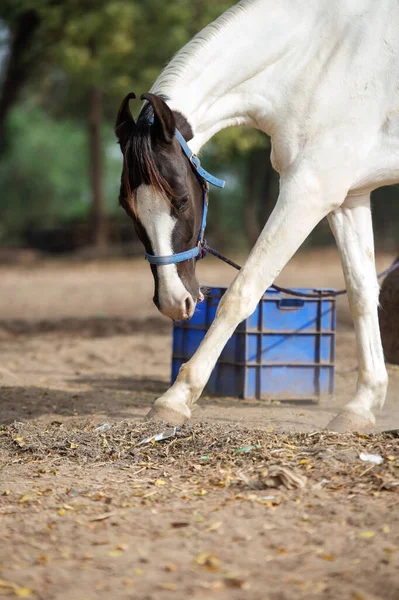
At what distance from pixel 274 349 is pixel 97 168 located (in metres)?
17.4

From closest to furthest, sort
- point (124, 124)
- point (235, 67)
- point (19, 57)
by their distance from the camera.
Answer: point (124, 124) < point (235, 67) < point (19, 57)

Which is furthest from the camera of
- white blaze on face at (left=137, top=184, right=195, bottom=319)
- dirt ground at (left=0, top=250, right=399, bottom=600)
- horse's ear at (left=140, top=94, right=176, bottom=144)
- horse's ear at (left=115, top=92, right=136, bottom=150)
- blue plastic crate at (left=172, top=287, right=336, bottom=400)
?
blue plastic crate at (left=172, top=287, right=336, bottom=400)

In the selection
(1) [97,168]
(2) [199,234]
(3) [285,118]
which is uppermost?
(1) [97,168]

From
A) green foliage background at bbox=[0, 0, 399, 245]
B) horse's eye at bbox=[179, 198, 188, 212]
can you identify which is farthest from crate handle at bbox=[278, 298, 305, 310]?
green foliage background at bbox=[0, 0, 399, 245]

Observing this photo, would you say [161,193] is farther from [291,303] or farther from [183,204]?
[291,303]

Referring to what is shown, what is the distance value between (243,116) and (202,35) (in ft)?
1.59

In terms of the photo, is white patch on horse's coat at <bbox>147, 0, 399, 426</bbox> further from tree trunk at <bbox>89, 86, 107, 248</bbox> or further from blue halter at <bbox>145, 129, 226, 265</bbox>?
tree trunk at <bbox>89, 86, 107, 248</bbox>

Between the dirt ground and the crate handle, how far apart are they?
2.38 feet

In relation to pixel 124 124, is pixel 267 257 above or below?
below

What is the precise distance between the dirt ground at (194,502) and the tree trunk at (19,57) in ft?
48.0

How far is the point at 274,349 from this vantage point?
6090 millimetres

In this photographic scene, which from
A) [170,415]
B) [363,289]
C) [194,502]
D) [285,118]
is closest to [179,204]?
[285,118]

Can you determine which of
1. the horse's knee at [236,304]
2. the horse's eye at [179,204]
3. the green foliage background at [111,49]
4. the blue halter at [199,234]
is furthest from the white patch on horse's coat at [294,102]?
the green foliage background at [111,49]

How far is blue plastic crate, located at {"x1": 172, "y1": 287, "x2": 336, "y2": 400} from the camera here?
603 centimetres
